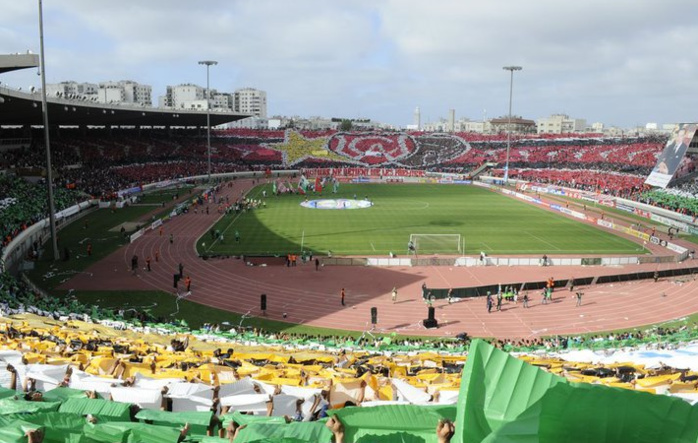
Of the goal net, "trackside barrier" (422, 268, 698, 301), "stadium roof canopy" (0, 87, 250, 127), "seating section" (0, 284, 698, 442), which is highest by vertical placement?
"stadium roof canopy" (0, 87, 250, 127)

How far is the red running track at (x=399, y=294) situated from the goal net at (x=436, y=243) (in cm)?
410

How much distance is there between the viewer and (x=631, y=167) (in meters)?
82.8

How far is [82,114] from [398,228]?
3996 centimetres

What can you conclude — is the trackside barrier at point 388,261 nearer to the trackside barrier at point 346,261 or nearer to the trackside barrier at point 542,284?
the trackside barrier at point 346,261

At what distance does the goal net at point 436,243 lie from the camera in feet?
130

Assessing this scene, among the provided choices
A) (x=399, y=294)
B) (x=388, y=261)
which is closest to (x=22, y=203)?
(x=388, y=261)

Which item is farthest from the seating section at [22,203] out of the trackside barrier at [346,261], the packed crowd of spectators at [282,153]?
the trackside barrier at [346,261]

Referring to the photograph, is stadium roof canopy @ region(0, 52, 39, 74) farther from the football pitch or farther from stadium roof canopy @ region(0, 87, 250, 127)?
the football pitch

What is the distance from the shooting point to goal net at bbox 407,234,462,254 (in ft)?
130

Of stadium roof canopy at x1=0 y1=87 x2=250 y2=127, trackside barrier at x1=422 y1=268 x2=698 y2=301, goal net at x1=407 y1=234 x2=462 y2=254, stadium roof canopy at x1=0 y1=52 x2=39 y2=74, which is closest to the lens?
trackside barrier at x1=422 y1=268 x2=698 y2=301

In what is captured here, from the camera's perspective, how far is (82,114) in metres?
64.1

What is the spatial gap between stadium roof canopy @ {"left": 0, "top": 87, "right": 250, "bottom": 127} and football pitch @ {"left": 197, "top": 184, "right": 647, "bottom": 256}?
57.6 ft

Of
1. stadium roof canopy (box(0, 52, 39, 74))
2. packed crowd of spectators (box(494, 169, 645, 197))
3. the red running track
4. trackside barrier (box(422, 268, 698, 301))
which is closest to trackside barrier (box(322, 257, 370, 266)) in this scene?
the red running track

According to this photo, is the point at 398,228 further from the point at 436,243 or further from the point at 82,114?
the point at 82,114
